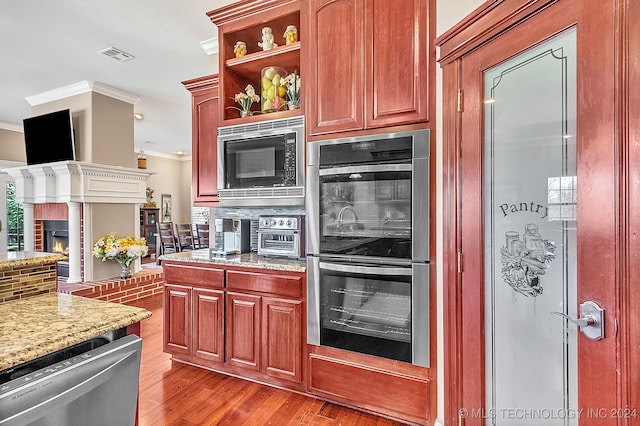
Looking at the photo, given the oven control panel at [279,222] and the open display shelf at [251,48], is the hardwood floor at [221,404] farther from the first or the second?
the open display shelf at [251,48]

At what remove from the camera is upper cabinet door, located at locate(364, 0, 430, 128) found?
74.3 inches

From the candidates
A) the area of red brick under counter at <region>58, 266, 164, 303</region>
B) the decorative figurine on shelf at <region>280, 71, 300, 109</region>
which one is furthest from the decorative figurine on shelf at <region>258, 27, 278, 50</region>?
the area of red brick under counter at <region>58, 266, 164, 303</region>

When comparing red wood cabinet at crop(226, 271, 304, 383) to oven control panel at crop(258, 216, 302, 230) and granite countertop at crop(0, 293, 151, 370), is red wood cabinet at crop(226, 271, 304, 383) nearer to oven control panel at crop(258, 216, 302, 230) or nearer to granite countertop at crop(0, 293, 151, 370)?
oven control panel at crop(258, 216, 302, 230)

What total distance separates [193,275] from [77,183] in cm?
279

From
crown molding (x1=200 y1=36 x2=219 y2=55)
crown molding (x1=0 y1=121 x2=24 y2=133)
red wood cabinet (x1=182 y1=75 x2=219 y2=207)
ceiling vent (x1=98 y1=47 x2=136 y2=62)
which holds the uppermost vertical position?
ceiling vent (x1=98 y1=47 x2=136 y2=62)

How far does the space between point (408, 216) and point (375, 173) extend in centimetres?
33

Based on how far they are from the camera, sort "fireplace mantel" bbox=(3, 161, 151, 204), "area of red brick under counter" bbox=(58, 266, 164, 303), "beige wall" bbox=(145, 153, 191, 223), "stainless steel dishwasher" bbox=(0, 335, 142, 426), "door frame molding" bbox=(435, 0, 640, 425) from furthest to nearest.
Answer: "beige wall" bbox=(145, 153, 191, 223)
"fireplace mantel" bbox=(3, 161, 151, 204)
"area of red brick under counter" bbox=(58, 266, 164, 303)
"door frame molding" bbox=(435, 0, 640, 425)
"stainless steel dishwasher" bbox=(0, 335, 142, 426)

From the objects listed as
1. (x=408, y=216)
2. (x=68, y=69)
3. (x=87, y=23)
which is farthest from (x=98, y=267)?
(x=408, y=216)

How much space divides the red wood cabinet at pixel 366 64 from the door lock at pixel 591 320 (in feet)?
3.94

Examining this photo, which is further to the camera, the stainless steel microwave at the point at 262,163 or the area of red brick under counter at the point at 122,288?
the area of red brick under counter at the point at 122,288

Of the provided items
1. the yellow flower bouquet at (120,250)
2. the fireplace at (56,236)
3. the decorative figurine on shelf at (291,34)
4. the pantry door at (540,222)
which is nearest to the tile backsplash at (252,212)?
the decorative figurine on shelf at (291,34)

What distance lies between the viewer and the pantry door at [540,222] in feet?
3.48

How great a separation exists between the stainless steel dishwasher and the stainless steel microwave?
1390 millimetres

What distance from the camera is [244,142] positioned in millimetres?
2508
